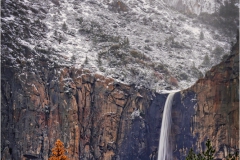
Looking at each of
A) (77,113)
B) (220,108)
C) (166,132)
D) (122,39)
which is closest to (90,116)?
(77,113)

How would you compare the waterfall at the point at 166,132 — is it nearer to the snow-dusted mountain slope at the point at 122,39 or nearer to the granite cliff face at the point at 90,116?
the granite cliff face at the point at 90,116

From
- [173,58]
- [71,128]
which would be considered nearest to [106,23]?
[173,58]

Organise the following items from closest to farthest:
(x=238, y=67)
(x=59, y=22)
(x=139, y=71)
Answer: (x=238, y=67)
(x=139, y=71)
(x=59, y=22)

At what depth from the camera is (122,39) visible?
5291 cm

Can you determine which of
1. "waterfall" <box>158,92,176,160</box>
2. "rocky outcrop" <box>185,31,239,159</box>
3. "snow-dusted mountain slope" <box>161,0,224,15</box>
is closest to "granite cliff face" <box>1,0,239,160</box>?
"rocky outcrop" <box>185,31,239,159</box>

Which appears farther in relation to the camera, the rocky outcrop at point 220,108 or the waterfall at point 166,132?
the waterfall at point 166,132

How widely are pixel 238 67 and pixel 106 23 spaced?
27766mm

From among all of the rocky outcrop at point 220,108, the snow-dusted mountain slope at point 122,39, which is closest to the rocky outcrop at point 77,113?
the snow-dusted mountain slope at point 122,39

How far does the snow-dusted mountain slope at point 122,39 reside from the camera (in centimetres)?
4547

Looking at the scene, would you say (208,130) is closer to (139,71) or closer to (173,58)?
(139,71)

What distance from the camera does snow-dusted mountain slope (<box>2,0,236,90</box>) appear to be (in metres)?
45.5

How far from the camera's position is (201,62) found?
56.9 m

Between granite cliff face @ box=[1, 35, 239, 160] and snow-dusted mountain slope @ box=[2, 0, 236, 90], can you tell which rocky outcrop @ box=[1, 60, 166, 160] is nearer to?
granite cliff face @ box=[1, 35, 239, 160]

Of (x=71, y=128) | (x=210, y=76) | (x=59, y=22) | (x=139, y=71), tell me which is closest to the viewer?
(x=210, y=76)
